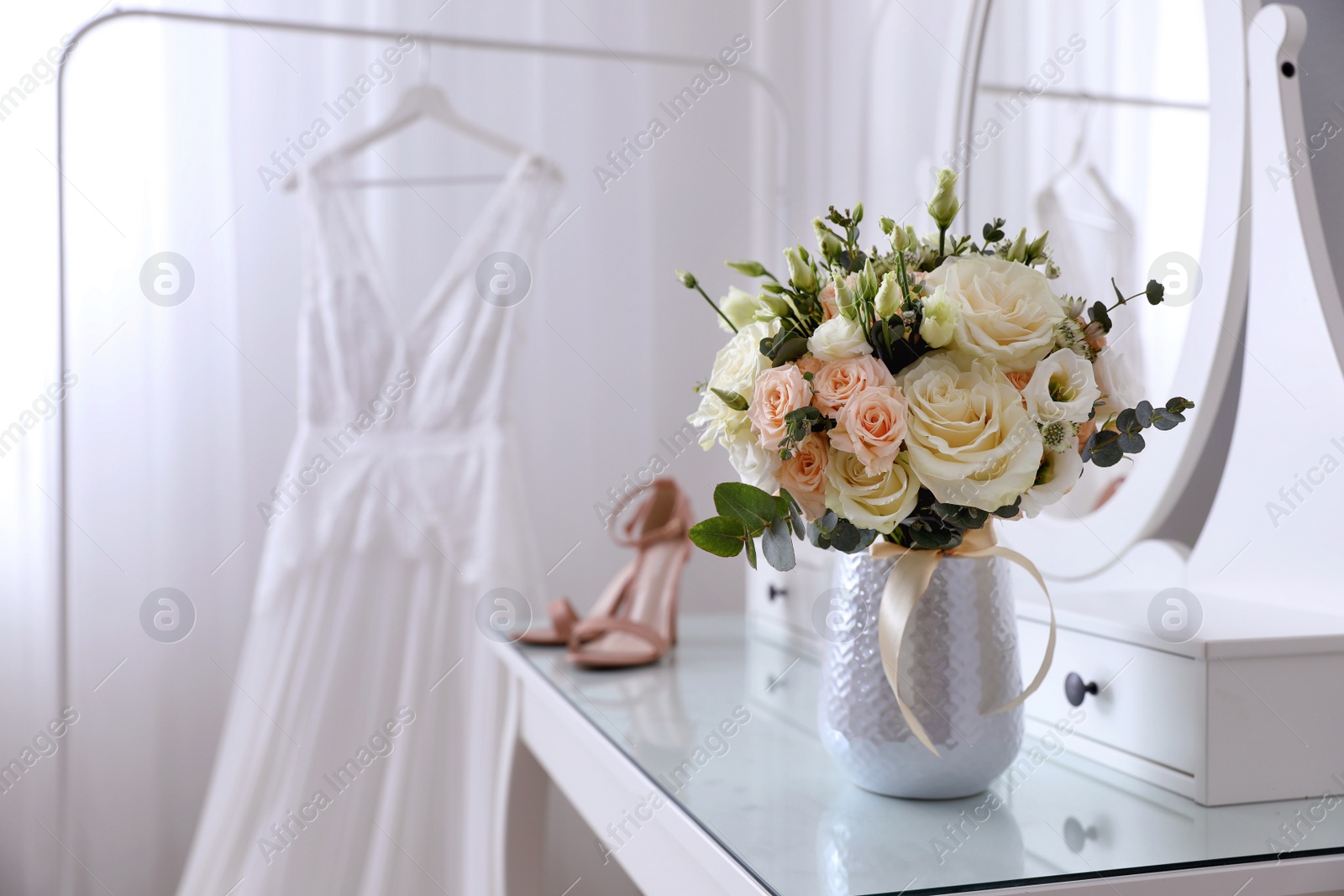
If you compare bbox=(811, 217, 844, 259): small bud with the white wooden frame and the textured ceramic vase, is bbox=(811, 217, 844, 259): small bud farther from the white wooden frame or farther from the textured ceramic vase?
the white wooden frame

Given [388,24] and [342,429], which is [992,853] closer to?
[342,429]

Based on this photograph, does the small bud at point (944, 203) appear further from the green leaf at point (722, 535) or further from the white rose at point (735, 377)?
the green leaf at point (722, 535)

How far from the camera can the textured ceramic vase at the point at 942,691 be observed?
2.08 ft

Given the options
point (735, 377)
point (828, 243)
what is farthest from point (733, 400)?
point (828, 243)

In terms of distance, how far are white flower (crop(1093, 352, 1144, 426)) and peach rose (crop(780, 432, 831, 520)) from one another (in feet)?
0.54

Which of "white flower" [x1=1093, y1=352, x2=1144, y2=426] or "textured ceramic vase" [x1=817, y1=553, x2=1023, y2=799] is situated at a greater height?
"white flower" [x1=1093, y1=352, x2=1144, y2=426]

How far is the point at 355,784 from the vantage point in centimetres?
155

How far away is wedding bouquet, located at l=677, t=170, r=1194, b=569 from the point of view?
540 millimetres

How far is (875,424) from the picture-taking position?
54 cm

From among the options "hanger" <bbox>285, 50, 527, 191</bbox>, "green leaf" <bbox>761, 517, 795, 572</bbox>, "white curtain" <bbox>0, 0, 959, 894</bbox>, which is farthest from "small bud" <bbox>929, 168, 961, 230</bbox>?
"hanger" <bbox>285, 50, 527, 191</bbox>

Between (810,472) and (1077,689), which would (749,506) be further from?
(1077,689)

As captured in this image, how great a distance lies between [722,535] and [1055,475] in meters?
0.20

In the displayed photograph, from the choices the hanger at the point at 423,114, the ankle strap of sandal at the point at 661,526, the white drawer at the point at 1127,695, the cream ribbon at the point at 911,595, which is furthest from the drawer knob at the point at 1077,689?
the hanger at the point at 423,114

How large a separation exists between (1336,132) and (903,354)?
1.36ft
